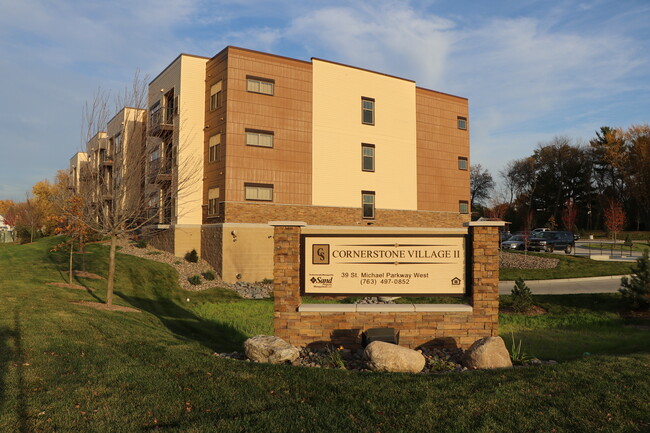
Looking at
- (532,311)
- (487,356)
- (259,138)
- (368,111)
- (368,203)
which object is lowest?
(532,311)

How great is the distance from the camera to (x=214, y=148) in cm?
2716

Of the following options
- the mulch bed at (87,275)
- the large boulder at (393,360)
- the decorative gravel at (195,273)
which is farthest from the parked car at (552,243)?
the large boulder at (393,360)

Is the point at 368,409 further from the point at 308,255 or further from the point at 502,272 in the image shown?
the point at 502,272

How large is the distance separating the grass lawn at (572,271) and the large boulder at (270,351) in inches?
740

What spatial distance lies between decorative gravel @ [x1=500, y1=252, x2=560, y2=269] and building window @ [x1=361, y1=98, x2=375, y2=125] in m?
12.8

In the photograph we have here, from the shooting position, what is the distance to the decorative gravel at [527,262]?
28219 millimetres

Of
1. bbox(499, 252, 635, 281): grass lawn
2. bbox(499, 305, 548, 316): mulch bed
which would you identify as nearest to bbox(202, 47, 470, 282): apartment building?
bbox(499, 252, 635, 281): grass lawn

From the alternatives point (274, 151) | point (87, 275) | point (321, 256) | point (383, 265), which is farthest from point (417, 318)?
point (274, 151)

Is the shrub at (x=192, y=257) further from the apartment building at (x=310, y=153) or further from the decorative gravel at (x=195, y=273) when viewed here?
the apartment building at (x=310, y=153)

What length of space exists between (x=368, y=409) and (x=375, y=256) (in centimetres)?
464

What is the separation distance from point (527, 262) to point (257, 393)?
26.9 metres

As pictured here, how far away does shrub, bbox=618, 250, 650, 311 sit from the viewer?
15391 mm

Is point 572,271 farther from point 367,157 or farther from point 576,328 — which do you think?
point 367,157

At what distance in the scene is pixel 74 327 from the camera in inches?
396
